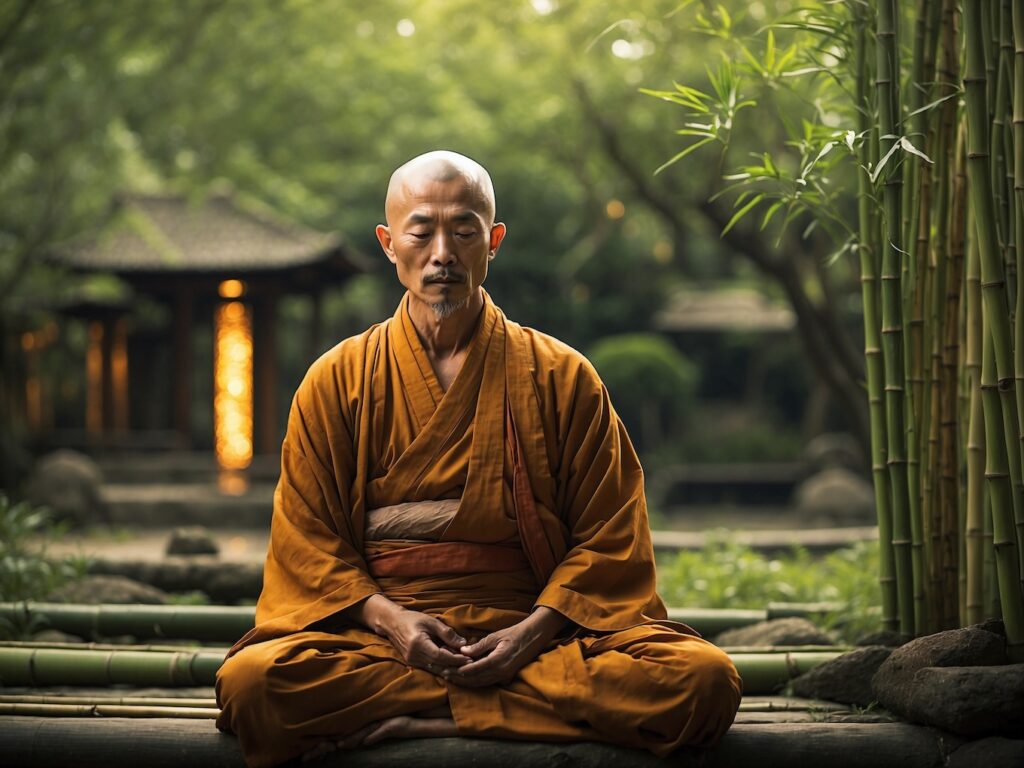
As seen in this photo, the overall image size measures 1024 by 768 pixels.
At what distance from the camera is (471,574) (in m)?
3.27

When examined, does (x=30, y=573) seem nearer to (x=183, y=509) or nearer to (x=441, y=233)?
(x=441, y=233)

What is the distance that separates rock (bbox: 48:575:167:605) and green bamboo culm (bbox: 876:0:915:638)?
10.3ft

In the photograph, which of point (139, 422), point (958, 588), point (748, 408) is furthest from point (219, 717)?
point (748, 408)

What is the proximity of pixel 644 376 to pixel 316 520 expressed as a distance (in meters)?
15.5

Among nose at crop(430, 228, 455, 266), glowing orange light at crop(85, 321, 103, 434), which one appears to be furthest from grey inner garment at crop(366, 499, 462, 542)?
glowing orange light at crop(85, 321, 103, 434)

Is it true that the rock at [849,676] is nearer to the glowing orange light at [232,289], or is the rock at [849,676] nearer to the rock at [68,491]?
the rock at [68,491]

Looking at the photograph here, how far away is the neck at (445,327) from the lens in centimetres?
343

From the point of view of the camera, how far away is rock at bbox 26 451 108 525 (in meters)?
12.5

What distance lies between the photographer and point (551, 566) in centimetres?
332

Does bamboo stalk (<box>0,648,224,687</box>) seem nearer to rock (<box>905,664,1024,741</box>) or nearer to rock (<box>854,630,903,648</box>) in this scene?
rock (<box>854,630,903,648</box>)

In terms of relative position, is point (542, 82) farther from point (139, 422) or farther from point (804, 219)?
point (139, 422)

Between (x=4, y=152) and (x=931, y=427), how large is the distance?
941 centimetres

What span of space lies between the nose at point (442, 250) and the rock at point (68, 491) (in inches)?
400

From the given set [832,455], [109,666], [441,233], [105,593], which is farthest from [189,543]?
[832,455]
